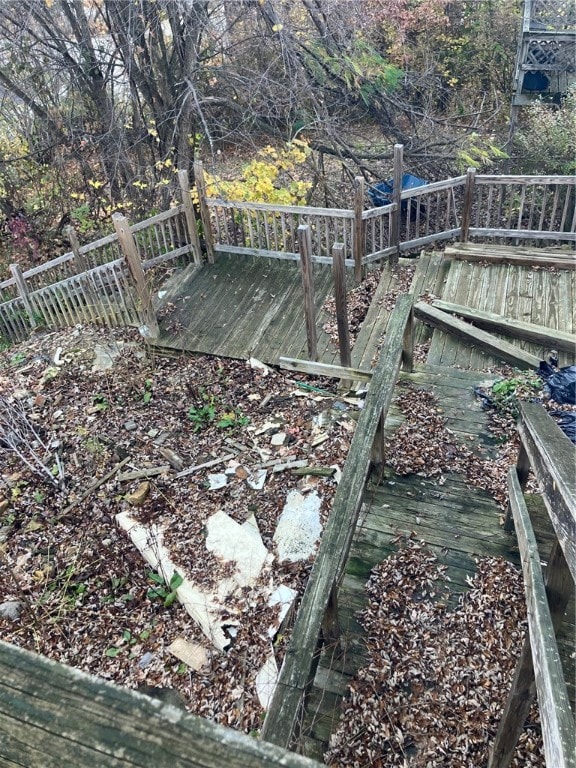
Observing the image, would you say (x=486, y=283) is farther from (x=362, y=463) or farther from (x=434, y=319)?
(x=362, y=463)

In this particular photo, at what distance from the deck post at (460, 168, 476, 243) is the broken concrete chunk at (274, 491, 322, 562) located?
4.95m

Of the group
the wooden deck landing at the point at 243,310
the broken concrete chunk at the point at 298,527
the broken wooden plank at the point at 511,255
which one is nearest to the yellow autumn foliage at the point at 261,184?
the wooden deck landing at the point at 243,310

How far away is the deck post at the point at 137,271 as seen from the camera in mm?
6638

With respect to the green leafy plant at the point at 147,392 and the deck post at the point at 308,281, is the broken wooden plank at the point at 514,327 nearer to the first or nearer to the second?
the deck post at the point at 308,281

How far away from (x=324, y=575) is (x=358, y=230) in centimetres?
607

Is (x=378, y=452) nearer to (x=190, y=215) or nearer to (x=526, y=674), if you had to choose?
(x=526, y=674)

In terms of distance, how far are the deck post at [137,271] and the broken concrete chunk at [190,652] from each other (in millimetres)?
4459

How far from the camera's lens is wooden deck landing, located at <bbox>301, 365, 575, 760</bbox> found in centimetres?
273

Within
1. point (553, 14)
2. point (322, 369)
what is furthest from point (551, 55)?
point (322, 369)

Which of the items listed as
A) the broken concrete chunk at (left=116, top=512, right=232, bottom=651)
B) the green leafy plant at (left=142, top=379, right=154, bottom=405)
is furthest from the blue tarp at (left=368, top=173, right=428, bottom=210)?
the broken concrete chunk at (left=116, top=512, right=232, bottom=651)

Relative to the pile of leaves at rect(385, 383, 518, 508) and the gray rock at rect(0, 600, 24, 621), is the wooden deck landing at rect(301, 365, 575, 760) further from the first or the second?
the gray rock at rect(0, 600, 24, 621)

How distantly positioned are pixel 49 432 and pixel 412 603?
15.8 ft

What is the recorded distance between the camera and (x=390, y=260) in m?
8.29

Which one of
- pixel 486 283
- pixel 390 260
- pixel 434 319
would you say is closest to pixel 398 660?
pixel 434 319
